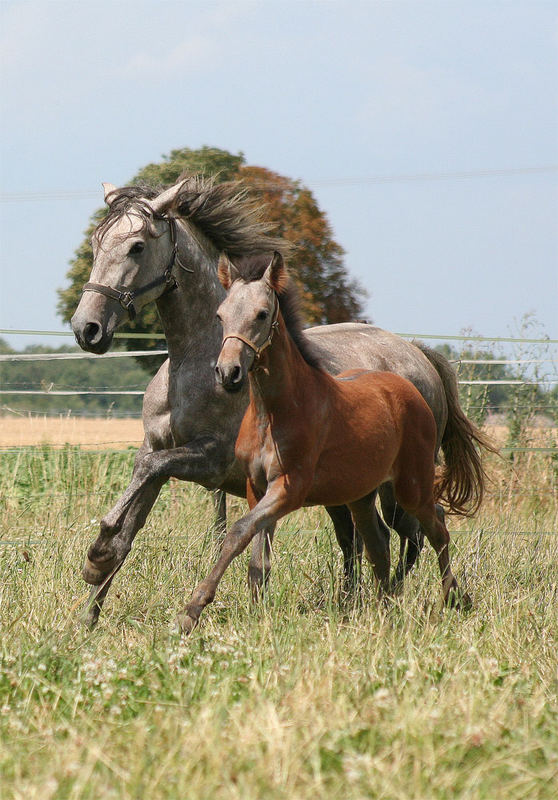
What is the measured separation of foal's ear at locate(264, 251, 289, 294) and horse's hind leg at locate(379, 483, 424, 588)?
1.80 m

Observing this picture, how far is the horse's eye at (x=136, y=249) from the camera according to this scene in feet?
16.9

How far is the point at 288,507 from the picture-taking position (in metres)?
4.60

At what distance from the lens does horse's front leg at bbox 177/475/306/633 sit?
→ 4387mm

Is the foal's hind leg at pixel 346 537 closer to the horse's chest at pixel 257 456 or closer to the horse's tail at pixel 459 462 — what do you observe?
the horse's tail at pixel 459 462

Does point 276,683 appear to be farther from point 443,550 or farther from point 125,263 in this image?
point 125,263

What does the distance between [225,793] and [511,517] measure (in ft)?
18.4

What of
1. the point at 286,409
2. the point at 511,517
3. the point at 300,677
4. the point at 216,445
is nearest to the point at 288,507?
the point at 286,409

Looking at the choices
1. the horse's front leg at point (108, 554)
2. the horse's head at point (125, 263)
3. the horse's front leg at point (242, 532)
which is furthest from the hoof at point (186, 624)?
the horse's head at point (125, 263)

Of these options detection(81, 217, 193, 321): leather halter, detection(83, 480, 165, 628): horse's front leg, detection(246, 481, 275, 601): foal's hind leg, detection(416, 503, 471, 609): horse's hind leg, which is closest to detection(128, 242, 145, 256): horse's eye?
detection(81, 217, 193, 321): leather halter

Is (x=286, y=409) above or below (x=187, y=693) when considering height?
above

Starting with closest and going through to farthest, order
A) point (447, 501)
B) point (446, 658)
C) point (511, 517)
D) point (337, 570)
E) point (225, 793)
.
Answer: point (225, 793) < point (446, 658) < point (337, 570) < point (447, 501) < point (511, 517)

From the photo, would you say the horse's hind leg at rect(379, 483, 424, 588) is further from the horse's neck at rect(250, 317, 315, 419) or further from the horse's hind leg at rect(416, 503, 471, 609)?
the horse's neck at rect(250, 317, 315, 419)

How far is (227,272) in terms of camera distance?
480 centimetres

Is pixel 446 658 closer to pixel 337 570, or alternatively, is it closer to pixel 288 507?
pixel 288 507
